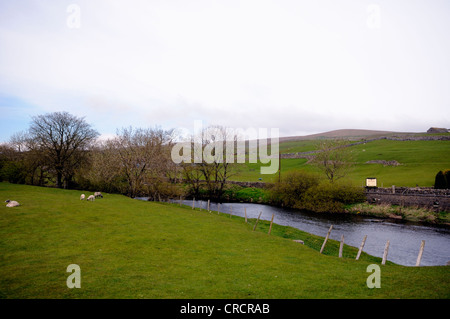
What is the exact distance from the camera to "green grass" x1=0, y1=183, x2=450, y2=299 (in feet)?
36.1

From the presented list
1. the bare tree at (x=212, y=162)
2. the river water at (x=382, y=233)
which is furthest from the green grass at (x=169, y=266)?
the bare tree at (x=212, y=162)

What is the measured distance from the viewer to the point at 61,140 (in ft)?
172

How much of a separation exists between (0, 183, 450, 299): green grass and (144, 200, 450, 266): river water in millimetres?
6361

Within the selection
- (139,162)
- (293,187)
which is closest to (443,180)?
(293,187)

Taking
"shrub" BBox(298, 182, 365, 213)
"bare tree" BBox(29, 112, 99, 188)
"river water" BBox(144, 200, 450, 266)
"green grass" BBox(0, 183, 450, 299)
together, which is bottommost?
"river water" BBox(144, 200, 450, 266)

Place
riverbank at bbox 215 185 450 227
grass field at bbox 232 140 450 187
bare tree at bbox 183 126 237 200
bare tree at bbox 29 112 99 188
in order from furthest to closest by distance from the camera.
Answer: bare tree at bbox 183 126 237 200
grass field at bbox 232 140 450 187
bare tree at bbox 29 112 99 188
riverbank at bbox 215 185 450 227

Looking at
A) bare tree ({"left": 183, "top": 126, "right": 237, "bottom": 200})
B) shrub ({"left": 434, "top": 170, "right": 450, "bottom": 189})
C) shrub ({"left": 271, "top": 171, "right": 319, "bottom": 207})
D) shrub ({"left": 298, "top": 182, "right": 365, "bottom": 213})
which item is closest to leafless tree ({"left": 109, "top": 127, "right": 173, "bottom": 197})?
bare tree ({"left": 183, "top": 126, "right": 237, "bottom": 200})

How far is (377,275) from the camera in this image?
43.2 ft

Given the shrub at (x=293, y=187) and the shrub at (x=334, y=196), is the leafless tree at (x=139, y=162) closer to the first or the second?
the shrub at (x=293, y=187)

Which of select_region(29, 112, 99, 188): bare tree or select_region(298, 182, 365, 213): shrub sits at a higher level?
select_region(29, 112, 99, 188): bare tree

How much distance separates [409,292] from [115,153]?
163 feet

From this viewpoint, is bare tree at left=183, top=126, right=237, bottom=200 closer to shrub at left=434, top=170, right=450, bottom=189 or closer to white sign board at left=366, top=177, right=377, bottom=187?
white sign board at left=366, top=177, right=377, bottom=187

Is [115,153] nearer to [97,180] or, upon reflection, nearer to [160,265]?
[97,180]

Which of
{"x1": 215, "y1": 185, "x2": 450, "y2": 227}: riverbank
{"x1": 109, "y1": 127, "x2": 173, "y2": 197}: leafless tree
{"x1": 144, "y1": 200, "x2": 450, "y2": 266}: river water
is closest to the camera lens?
{"x1": 144, "y1": 200, "x2": 450, "y2": 266}: river water
